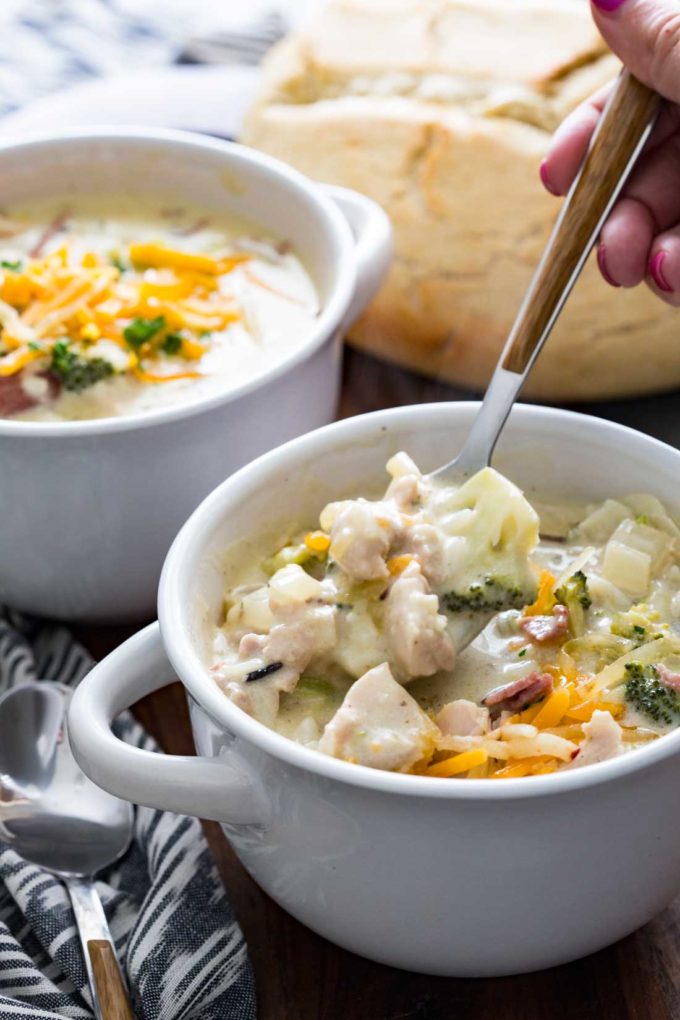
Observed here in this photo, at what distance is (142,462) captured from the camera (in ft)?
5.82

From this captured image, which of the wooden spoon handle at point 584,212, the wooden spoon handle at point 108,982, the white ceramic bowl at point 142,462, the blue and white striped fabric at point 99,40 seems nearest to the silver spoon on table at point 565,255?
the wooden spoon handle at point 584,212

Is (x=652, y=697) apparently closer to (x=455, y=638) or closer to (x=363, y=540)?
(x=455, y=638)

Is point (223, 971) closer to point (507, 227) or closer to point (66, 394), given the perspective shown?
point (66, 394)

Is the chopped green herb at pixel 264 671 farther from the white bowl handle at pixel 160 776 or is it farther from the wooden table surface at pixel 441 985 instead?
the wooden table surface at pixel 441 985

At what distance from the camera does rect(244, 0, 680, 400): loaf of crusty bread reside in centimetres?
227

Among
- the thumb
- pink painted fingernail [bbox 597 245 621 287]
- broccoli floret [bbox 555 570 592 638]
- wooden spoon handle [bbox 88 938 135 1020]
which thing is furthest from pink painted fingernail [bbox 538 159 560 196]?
wooden spoon handle [bbox 88 938 135 1020]

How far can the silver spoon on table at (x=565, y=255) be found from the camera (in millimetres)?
1613

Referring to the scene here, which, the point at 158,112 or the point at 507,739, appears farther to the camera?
the point at 158,112

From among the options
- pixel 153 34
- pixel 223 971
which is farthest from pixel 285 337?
pixel 153 34

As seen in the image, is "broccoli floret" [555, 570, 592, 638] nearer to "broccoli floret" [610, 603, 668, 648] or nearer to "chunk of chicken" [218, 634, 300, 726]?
"broccoli floret" [610, 603, 668, 648]

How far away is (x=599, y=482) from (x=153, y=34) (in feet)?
7.61

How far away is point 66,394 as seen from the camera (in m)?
1.95

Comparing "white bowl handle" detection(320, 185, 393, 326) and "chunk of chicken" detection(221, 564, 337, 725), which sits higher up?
"chunk of chicken" detection(221, 564, 337, 725)

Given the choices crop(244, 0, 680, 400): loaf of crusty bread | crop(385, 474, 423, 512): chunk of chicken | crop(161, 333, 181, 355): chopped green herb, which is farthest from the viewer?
crop(244, 0, 680, 400): loaf of crusty bread
